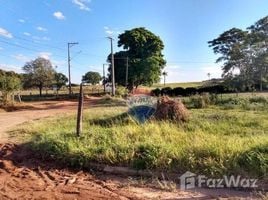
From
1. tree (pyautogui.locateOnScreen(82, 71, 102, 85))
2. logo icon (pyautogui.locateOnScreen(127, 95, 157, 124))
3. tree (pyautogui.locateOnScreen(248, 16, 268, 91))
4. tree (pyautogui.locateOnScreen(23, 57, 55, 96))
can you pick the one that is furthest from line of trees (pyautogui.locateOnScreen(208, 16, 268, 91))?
tree (pyautogui.locateOnScreen(82, 71, 102, 85))

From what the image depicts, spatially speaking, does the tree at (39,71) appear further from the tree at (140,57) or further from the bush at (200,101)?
the bush at (200,101)

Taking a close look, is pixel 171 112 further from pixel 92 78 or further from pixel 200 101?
pixel 92 78

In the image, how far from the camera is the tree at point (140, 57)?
51094 millimetres

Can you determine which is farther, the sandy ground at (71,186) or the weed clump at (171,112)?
the weed clump at (171,112)

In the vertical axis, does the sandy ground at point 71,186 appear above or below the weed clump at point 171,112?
below

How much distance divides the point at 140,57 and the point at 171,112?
38.7m

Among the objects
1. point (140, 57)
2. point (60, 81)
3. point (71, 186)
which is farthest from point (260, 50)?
point (60, 81)

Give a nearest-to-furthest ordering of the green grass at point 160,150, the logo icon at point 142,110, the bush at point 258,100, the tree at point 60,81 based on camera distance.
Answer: the green grass at point 160,150, the logo icon at point 142,110, the bush at point 258,100, the tree at point 60,81

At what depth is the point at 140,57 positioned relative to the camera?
52562 millimetres

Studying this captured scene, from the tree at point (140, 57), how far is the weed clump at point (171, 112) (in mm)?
35810

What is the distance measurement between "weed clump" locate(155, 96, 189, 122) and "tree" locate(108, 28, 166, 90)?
3581 centimetres

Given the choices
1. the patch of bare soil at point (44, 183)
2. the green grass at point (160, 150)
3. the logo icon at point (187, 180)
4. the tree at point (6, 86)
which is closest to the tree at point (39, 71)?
the tree at point (6, 86)

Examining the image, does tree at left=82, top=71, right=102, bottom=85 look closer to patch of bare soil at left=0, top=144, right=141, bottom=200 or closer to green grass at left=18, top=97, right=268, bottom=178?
green grass at left=18, top=97, right=268, bottom=178

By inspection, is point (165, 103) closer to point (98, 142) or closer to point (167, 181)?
point (98, 142)
